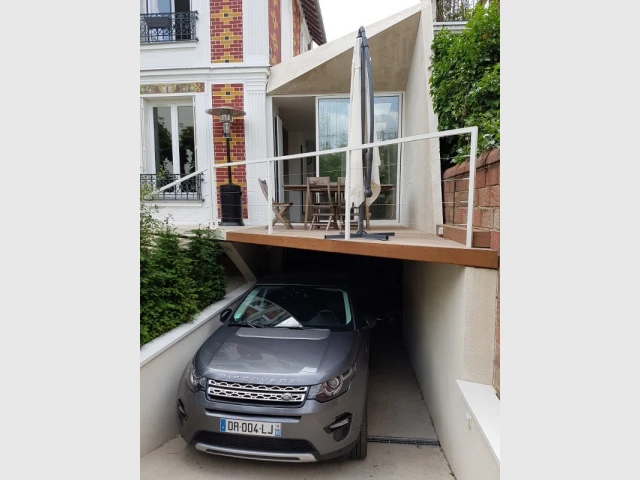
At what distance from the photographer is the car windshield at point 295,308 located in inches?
163

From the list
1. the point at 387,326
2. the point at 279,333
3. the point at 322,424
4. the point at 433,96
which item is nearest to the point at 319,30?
the point at 433,96

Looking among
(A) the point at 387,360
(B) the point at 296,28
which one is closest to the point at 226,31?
(B) the point at 296,28

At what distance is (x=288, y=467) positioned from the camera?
10.9ft

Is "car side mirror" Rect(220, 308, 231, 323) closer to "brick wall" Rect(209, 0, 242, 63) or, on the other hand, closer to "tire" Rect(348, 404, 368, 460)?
"tire" Rect(348, 404, 368, 460)

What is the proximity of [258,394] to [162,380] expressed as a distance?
1136 mm

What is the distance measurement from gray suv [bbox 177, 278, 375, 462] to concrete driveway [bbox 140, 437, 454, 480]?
6.3 inches

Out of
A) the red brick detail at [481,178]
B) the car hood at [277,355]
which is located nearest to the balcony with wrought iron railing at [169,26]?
the car hood at [277,355]

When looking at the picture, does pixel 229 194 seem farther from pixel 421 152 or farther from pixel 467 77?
pixel 467 77

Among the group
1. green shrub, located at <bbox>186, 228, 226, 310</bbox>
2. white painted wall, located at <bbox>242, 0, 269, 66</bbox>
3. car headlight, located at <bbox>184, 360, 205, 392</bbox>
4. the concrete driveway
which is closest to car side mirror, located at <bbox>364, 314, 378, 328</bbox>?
the concrete driveway

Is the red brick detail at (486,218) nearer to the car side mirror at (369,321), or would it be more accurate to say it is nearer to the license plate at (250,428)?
the car side mirror at (369,321)

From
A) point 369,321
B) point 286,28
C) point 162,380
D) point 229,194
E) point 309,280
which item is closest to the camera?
point 162,380

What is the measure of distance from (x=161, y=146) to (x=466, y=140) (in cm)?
570

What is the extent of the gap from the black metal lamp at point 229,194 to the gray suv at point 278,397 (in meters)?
3.07

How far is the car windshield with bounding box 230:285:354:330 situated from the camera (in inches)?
163
